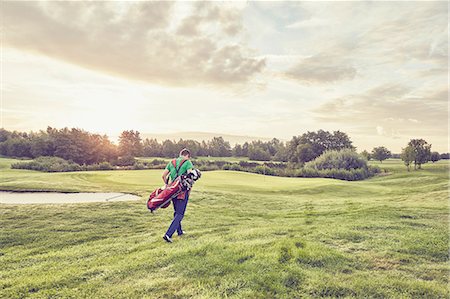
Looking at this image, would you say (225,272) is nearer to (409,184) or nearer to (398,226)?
(398,226)

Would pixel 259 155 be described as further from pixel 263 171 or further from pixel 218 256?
pixel 218 256

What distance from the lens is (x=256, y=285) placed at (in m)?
5.11

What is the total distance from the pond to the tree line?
131ft

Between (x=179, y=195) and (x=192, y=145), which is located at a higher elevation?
(x=192, y=145)

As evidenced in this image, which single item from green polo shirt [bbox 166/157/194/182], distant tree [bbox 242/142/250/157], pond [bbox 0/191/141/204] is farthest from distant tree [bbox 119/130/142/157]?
green polo shirt [bbox 166/157/194/182]

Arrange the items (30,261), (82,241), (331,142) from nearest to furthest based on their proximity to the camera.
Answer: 1. (30,261)
2. (82,241)
3. (331,142)

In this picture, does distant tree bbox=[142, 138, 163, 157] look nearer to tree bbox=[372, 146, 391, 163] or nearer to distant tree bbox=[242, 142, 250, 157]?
distant tree bbox=[242, 142, 250, 157]

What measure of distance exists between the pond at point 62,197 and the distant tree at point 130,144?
4833 centimetres

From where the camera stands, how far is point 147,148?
7431 centimetres

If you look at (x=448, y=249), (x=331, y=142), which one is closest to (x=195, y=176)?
(x=448, y=249)

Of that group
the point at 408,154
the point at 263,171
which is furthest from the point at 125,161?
the point at 408,154

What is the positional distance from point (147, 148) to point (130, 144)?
8569mm

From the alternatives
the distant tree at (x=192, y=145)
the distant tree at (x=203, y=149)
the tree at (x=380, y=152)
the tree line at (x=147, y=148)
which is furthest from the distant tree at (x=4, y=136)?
the tree at (x=380, y=152)

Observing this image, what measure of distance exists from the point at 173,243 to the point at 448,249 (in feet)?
22.8
